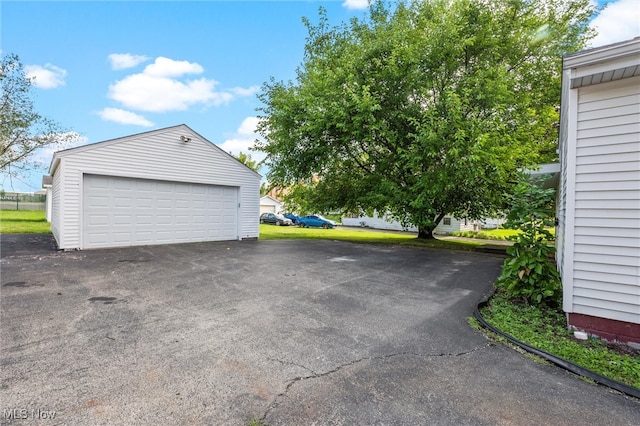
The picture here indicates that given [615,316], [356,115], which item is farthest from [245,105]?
[615,316]

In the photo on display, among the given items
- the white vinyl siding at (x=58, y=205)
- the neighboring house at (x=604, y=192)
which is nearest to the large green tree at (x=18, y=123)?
the white vinyl siding at (x=58, y=205)

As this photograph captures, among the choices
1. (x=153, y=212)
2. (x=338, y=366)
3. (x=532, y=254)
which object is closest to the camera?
(x=338, y=366)

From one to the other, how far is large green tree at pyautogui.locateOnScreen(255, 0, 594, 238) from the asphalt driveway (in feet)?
19.8

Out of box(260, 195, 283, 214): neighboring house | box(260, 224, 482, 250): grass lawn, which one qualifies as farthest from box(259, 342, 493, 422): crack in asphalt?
box(260, 195, 283, 214): neighboring house

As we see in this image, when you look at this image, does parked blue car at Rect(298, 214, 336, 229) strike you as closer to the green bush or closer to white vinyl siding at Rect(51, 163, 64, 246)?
white vinyl siding at Rect(51, 163, 64, 246)

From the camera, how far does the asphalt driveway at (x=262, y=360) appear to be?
6.73 feet

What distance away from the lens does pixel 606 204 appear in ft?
11.3

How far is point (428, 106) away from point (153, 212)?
34.8 feet

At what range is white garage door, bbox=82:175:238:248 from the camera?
29.5 feet

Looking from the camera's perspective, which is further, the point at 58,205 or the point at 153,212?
the point at 153,212

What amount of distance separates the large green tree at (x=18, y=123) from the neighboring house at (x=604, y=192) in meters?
23.6

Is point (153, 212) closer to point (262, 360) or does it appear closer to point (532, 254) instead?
point (262, 360)

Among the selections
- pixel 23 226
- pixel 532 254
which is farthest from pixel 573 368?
pixel 23 226

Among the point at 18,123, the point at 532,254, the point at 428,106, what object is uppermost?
the point at 18,123
